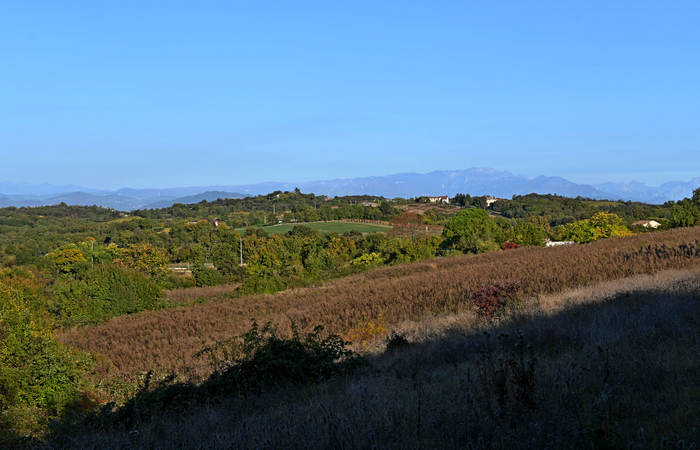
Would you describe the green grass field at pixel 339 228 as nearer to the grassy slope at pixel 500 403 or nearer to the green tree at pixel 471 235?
the green tree at pixel 471 235

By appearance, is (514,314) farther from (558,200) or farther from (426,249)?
(558,200)

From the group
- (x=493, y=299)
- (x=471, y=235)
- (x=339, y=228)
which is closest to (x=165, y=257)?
(x=471, y=235)

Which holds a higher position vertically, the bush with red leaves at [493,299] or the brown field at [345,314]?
the bush with red leaves at [493,299]

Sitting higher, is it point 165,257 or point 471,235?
point 471,235

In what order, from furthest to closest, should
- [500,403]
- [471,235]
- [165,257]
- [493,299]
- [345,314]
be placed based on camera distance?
1. [165,257]
2. [471,235]
3. [345,314]
4. [493,299]
5. [500,403]

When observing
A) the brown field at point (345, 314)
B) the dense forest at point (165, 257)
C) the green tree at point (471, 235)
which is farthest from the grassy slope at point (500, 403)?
the green tree at point (471, 235)

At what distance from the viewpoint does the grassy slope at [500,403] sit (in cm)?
388

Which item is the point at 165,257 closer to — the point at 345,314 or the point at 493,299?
the point at 345,314

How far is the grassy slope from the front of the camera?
3.88 meters

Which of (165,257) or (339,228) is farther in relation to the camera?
(339,228)

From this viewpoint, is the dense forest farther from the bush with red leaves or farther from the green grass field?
the bush with red leaves

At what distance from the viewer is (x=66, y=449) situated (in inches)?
200

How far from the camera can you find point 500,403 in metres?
4.29

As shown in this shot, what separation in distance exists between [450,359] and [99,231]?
121947 mm
